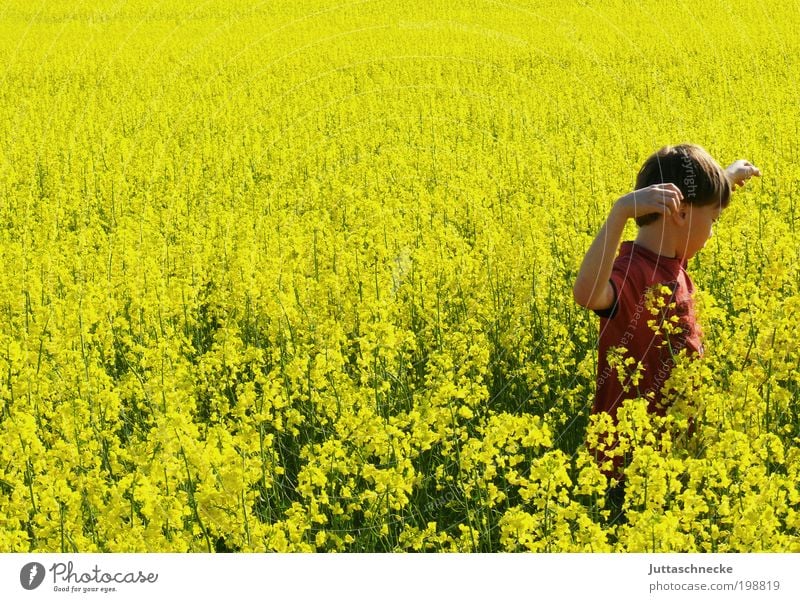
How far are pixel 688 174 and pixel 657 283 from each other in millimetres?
384

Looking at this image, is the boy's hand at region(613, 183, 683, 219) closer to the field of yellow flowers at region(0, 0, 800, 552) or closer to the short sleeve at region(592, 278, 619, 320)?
the short sleeve at region(592, 278, 619, 320)

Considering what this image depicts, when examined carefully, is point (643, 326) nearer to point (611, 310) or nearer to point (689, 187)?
point (611, 310)

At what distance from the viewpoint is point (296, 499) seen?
3688 millimetres

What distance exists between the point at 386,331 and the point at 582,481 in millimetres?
1278

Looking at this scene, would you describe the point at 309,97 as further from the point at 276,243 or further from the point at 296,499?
the point at 296,499

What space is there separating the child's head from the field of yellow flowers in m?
0.33

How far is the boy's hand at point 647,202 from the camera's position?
2.96 m

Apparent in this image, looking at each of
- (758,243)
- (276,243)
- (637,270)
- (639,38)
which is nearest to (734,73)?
(639,38)

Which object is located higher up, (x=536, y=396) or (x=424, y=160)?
(x=424, y=160)

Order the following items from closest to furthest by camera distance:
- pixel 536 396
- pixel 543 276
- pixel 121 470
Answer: pixel 121 470
pixel 536 396
pixel 543 276
